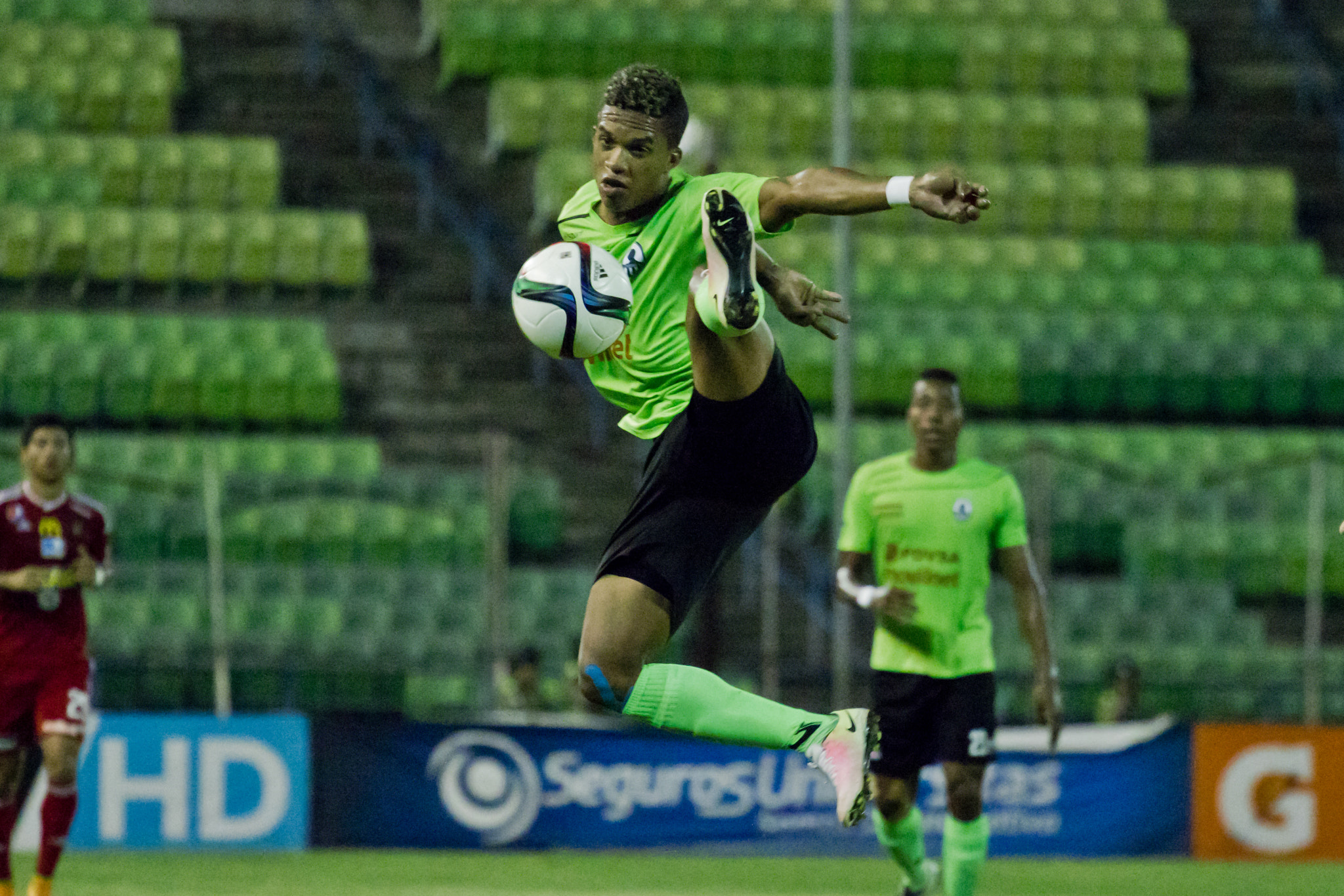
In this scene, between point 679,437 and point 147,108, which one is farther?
point 147,108

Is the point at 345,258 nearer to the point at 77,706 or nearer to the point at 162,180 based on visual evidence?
the point at 162,180

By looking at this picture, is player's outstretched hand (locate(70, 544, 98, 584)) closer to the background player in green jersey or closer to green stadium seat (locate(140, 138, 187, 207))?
the background player in green jersey

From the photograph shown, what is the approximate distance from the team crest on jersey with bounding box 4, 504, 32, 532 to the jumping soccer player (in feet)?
12.9

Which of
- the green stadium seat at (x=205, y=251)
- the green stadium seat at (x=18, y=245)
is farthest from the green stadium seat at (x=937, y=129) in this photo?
the green stadium seat at (x=18, y=245)

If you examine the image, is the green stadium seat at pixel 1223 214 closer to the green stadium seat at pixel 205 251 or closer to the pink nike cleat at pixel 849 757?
the green stadium seat at pixel 205 251

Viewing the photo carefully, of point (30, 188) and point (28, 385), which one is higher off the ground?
point (30, 188)

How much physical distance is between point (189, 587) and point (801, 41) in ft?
32.8

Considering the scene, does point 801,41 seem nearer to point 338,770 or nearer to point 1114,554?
point 1114,554

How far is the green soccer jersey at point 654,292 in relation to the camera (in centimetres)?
574

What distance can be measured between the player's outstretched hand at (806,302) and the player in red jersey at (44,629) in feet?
15.0

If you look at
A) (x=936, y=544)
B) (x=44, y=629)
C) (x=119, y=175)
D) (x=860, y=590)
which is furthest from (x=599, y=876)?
(x=119, y=175)

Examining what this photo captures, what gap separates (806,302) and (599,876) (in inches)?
247

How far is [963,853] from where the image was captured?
8281 millimetres

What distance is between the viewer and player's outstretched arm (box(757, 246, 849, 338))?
5.15 m
